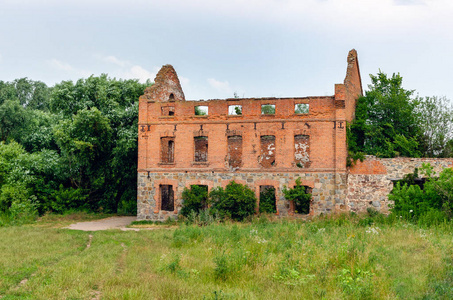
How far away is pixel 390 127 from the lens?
79.9 ft

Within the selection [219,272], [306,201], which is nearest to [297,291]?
[219,272]

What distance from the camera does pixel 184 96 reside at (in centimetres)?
2966

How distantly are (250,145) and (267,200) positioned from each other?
3307mm

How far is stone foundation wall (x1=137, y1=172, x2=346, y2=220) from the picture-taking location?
22031 millimetres

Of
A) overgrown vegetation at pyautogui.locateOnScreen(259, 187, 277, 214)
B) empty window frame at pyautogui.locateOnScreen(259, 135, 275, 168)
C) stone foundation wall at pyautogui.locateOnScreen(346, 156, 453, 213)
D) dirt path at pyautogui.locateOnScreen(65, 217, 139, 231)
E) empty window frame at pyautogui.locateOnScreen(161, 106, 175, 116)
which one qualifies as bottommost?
dirt path at pyautogui.locateOnScreen(65, 217, 139, 231)

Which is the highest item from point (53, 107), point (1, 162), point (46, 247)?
point (53, 107)

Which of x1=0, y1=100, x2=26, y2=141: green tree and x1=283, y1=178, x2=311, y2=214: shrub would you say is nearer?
x1=283, y1=178, x2=311, y2=214: shrub

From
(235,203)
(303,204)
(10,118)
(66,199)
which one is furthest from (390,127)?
(10,118)

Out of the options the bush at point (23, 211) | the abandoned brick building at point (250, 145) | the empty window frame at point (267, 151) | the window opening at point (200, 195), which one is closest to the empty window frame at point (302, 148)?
the abandoned brick building at point (250, 145)

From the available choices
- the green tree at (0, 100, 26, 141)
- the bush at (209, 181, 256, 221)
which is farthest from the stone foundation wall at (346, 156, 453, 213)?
the green tree at (0, 100, 26, 141)

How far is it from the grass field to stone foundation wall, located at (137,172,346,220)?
639 centimetres

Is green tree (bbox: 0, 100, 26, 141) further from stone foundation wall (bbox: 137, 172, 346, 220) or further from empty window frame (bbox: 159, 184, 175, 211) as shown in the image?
stone foundation wall (bbox: 137, 172, 346, 220)

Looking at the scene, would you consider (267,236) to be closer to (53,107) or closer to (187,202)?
(187,202)

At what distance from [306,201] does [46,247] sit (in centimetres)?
1330
